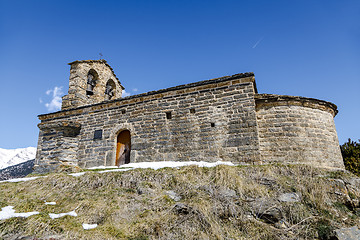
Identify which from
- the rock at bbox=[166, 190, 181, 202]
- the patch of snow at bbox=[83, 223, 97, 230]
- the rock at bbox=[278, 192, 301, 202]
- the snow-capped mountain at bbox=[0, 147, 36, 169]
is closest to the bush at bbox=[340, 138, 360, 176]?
the rock at bbox=[278, 192, 301, 202]

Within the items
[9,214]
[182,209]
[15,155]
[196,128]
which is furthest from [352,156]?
[15,155]

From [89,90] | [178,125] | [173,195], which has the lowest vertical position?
[173,195]

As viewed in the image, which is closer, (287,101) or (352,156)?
(287,101)

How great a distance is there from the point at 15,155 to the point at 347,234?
6056cm

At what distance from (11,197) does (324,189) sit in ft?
24.3

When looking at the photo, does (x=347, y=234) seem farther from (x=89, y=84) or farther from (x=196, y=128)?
(x=89, y=84)

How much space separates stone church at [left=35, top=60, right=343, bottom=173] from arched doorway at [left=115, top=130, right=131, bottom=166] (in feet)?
0.07

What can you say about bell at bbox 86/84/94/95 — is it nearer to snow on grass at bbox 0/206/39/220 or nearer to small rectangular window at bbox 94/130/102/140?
small rectangular window at bbox 94/130/102/140

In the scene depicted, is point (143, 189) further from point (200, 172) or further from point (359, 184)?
point (359, 184)

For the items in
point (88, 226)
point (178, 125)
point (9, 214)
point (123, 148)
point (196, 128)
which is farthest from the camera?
point (123, 148)

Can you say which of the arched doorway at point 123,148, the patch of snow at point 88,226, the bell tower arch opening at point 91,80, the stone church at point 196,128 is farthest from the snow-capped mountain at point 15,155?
the patch of snow at point 88,226

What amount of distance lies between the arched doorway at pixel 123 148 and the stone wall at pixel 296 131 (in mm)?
5547

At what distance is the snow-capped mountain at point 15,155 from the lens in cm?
4860

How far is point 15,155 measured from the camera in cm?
5159
